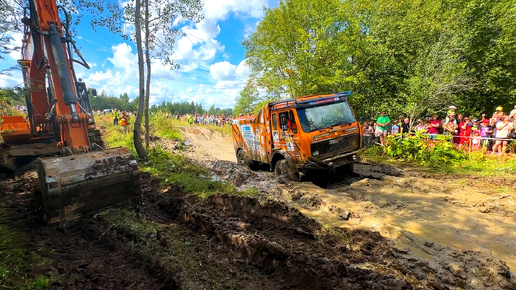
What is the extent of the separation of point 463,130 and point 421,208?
25.7 feet

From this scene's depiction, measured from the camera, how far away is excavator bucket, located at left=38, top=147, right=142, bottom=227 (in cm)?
400

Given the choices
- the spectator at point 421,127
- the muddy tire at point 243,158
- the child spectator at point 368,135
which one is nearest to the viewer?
the spectator at point 421,127

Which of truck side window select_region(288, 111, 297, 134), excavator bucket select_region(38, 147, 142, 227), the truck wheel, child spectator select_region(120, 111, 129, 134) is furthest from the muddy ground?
child spectator select_region(120, 111, 129, 134)

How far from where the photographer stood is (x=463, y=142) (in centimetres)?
1062

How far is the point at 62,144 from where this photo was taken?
5.57 m

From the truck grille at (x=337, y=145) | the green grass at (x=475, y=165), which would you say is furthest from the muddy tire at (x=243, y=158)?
the green grass at (x=475, y=165)

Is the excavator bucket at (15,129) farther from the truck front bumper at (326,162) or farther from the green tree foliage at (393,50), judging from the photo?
the green tree foliage at (393,50)

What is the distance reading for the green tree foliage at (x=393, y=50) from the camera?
1443cm

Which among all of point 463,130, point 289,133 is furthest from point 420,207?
point 463,130

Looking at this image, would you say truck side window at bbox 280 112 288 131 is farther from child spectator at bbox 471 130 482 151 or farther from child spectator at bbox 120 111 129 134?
child spectator at bbox 120 111 129 134

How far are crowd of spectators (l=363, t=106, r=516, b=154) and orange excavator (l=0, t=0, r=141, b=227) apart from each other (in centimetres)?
974

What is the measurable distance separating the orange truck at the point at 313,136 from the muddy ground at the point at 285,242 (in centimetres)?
117

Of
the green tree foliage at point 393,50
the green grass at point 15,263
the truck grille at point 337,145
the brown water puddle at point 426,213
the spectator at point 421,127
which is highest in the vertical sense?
the green tree foliage at point 393,50

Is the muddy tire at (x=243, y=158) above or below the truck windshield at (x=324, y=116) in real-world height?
below
